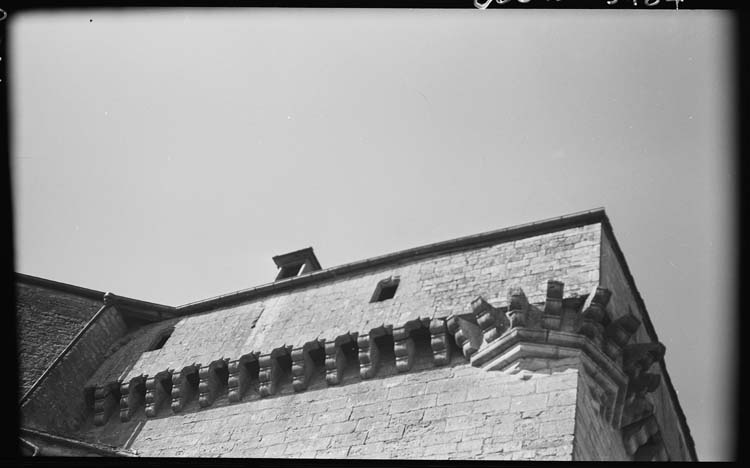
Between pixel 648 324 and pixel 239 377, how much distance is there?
5125 mm

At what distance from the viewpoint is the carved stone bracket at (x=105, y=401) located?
11812 millimetres

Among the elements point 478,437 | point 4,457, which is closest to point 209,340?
point 478,437

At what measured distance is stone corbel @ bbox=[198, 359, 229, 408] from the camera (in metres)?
11.1

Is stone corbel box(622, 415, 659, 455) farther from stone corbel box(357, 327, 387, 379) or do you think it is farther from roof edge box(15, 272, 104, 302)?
roof edge box(15, 272, 104, 302)

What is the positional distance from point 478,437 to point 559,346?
1310mm

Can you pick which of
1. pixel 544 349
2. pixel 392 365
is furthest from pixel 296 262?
pixel 544 349

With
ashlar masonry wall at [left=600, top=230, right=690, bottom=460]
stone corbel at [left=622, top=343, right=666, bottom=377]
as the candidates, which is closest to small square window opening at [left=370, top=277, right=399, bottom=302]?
ashlar masonry wall at [left=600, top=230, right=690, bottom=460]

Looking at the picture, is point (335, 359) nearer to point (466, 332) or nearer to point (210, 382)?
point (466, 332)

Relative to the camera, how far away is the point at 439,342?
9781mm

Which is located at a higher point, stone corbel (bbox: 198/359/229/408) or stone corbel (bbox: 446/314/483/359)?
stone corbel (bbox: 446/314/483/359)

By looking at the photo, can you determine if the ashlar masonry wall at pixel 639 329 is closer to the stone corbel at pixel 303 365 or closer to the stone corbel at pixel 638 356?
the stone corbel at pixel 638 356

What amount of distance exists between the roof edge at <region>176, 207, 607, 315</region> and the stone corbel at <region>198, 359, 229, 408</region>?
1659 mm

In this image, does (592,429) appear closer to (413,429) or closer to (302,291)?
(413,429)

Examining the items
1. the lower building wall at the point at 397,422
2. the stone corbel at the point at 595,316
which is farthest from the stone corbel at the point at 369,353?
the stone corbel at the point at 595,316
